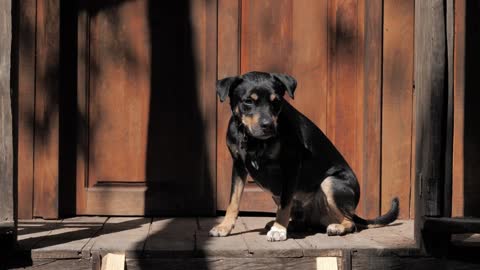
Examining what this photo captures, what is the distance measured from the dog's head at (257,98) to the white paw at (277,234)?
549 mm

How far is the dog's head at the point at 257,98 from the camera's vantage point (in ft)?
15.4

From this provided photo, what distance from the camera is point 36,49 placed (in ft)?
18.6

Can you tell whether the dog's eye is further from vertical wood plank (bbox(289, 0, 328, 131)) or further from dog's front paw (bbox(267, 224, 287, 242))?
vertical wood plank (bbox(289, 0, 328, 131))

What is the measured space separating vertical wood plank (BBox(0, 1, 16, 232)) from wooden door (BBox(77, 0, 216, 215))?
1517 millimetres

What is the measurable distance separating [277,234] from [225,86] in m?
0.93

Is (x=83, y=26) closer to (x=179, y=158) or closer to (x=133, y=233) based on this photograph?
(x=179, y=158)

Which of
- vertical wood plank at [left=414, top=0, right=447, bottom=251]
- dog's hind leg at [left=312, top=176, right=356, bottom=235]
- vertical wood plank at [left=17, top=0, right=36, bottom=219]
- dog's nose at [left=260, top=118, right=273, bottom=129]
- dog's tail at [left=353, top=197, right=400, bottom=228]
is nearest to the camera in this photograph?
vertical wood plank at [left=414, top=0, right=447, bottom=251]

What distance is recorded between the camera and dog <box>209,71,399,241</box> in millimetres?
4754

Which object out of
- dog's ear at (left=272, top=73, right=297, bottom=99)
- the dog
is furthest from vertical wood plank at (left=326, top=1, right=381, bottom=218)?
dog's ear at (left=272, top=73, right=297, bottom=99)

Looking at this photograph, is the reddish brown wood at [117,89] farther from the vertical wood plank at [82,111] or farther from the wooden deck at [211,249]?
the wooden deck at [211,249]

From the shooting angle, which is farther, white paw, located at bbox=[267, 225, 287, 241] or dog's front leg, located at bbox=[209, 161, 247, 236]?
dog's front leg, located at bbox=[209, 161, 247, 236]

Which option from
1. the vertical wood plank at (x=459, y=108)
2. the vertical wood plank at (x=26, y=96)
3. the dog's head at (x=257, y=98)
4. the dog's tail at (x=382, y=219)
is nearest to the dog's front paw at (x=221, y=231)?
the dog's head at (x=257, y=98)

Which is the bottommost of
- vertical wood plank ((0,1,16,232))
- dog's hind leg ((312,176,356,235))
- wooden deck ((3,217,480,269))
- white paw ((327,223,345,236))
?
wooden deck ((3,217,480,269))

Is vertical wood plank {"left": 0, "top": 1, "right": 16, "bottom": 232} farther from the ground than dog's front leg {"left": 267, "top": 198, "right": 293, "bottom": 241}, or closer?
farther from the ground
